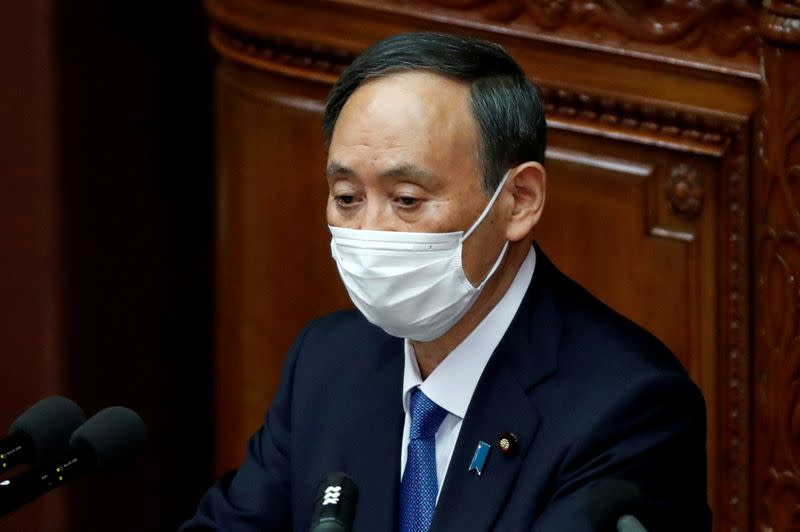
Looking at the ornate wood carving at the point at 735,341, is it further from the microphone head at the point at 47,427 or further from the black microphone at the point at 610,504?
the microphone head at the point at 47,427

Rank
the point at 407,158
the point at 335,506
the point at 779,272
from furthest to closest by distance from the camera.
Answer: the point at 779,272, the point at 407,158, the point at 335,506

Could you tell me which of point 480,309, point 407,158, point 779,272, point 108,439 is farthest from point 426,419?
point 779,272

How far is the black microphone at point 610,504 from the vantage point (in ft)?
6.44

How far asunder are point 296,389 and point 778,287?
1066mm

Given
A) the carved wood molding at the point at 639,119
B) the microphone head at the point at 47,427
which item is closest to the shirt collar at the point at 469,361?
the microphone head at the point at 47,427

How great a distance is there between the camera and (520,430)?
2.58 m

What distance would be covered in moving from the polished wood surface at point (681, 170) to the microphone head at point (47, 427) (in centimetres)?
167

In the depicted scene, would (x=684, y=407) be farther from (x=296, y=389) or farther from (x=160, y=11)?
(x=160, y=11)

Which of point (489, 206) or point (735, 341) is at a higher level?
point (489, 206)

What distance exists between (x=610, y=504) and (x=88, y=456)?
662 mm

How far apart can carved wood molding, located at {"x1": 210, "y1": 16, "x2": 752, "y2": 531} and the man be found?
0.88 m

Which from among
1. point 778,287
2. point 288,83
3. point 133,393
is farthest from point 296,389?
point 133,393

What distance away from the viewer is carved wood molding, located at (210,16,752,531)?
3.51 metres

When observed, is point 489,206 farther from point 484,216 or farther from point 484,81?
point 484,81
